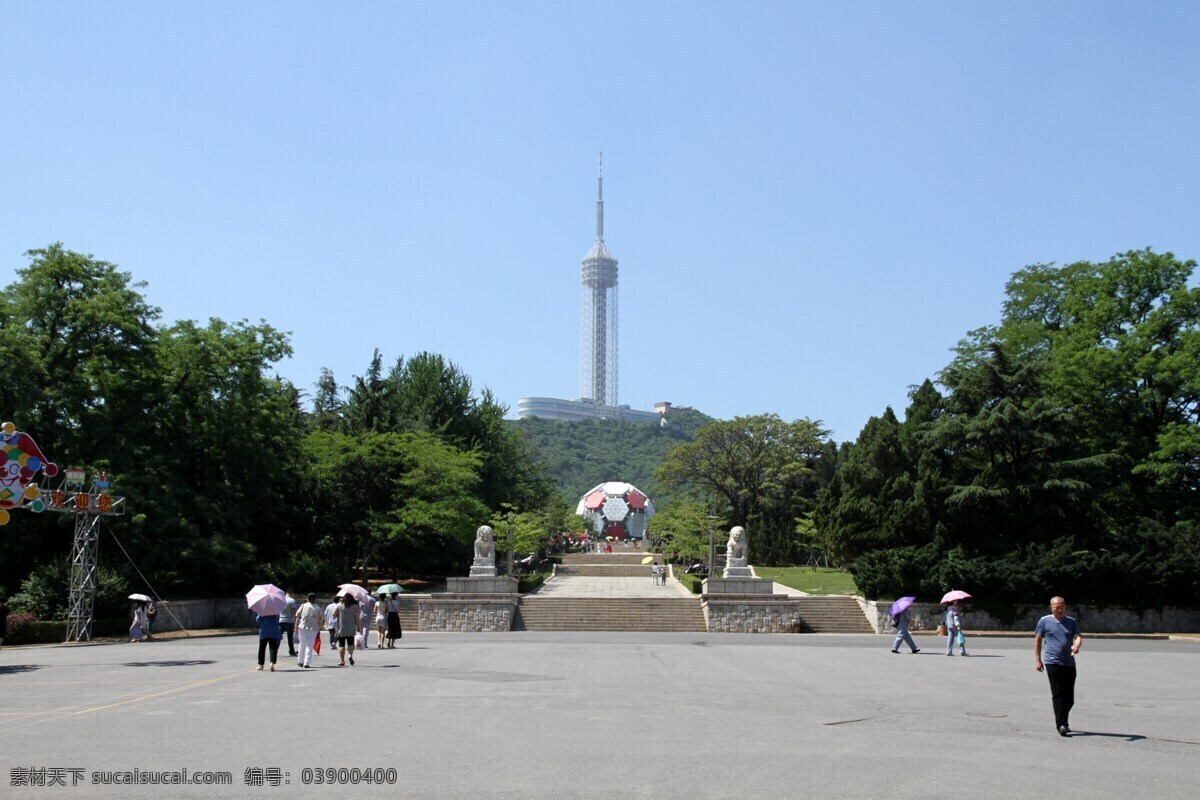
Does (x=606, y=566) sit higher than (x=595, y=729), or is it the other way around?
(x=606, y=566)

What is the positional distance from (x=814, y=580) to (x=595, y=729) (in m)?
43.7

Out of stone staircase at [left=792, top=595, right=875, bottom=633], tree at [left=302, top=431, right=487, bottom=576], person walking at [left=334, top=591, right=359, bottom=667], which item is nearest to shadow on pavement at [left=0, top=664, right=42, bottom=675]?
person walking at [left=334, top=591, right=359, bottom=667]

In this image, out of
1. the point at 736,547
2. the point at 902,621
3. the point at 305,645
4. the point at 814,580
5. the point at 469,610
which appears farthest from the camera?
the point at 814,580

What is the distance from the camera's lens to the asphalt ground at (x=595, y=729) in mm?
8609

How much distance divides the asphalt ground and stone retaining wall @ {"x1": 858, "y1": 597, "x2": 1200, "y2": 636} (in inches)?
632

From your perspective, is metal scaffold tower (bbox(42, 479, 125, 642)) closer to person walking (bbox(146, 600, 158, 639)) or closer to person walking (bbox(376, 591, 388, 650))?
person walking (bbox(146, 600, 158, 639))

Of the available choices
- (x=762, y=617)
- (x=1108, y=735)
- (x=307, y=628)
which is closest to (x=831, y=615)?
(x=762, y=617)

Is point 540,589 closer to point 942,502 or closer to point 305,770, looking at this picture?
point 942,502

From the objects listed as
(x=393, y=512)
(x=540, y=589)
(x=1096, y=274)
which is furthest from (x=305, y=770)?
(x=1096, y=274)

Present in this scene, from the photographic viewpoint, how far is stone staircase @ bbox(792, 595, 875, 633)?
3962 cm

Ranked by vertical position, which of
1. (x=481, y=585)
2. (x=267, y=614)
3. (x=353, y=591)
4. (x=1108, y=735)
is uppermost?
(x=353, y=591)

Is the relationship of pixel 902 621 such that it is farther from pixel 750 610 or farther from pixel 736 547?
pixel 736 547

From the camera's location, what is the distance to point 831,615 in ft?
133

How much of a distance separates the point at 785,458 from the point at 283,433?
132 feet
